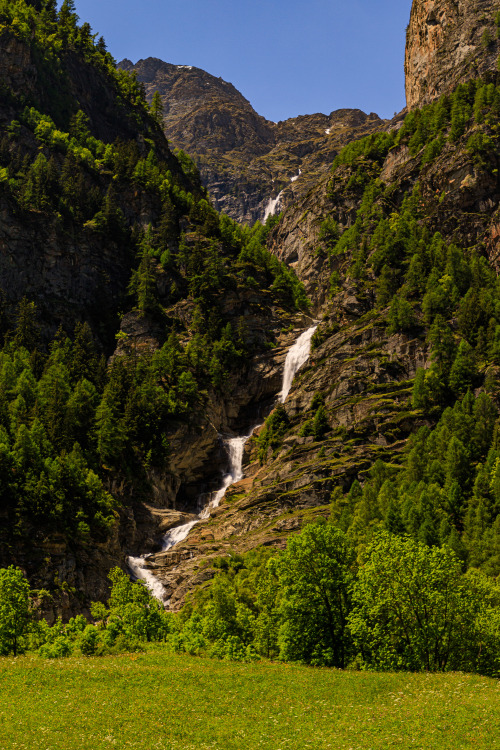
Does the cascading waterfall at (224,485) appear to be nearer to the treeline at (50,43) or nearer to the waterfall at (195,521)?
the waterfall at (195,521)

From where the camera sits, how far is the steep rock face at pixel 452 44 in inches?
6654

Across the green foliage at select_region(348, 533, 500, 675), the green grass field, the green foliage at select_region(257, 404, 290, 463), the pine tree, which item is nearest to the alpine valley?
the pine tree

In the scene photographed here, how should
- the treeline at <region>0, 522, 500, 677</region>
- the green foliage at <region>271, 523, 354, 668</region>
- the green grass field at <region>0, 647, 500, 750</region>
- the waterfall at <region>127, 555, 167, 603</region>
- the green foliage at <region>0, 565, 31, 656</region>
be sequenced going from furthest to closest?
the waterfall at <region>127, 555, 167, 603</region>
the green foliage at <region>0, 565, 31, 656</region>
the green foliage at <region>271, 523, 354, 668</region>
the treeline at <region>0, 522, 500, 677</region>
the green grass field at <region>0, 647, 500, 750</region>

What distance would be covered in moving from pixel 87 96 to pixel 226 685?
187 m

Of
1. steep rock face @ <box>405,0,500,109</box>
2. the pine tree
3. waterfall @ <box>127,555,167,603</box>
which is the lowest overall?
waterfall @ <box>127,555,167,603</box>

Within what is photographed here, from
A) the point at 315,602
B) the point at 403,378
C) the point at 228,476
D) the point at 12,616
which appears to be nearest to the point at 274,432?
the point at 228,476

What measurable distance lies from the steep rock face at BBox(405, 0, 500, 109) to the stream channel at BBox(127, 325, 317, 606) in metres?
89.3

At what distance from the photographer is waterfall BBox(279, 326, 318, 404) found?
12775 centimetres

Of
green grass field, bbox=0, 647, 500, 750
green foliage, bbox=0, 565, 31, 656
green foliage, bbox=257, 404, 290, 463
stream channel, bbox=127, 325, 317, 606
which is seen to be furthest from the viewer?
green foliage, bbox=257, 404, 290, 463

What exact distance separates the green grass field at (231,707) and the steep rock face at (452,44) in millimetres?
166801

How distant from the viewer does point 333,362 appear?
115 metres

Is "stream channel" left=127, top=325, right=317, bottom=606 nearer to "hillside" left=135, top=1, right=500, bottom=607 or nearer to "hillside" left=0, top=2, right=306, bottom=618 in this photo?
"hillside" left=135, top=1, right=500, bottom=607

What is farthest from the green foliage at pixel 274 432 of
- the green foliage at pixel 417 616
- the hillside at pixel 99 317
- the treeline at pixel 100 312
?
the green foliage at pixel 417 616

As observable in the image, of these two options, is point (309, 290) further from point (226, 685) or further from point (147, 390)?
point (226, 685)
